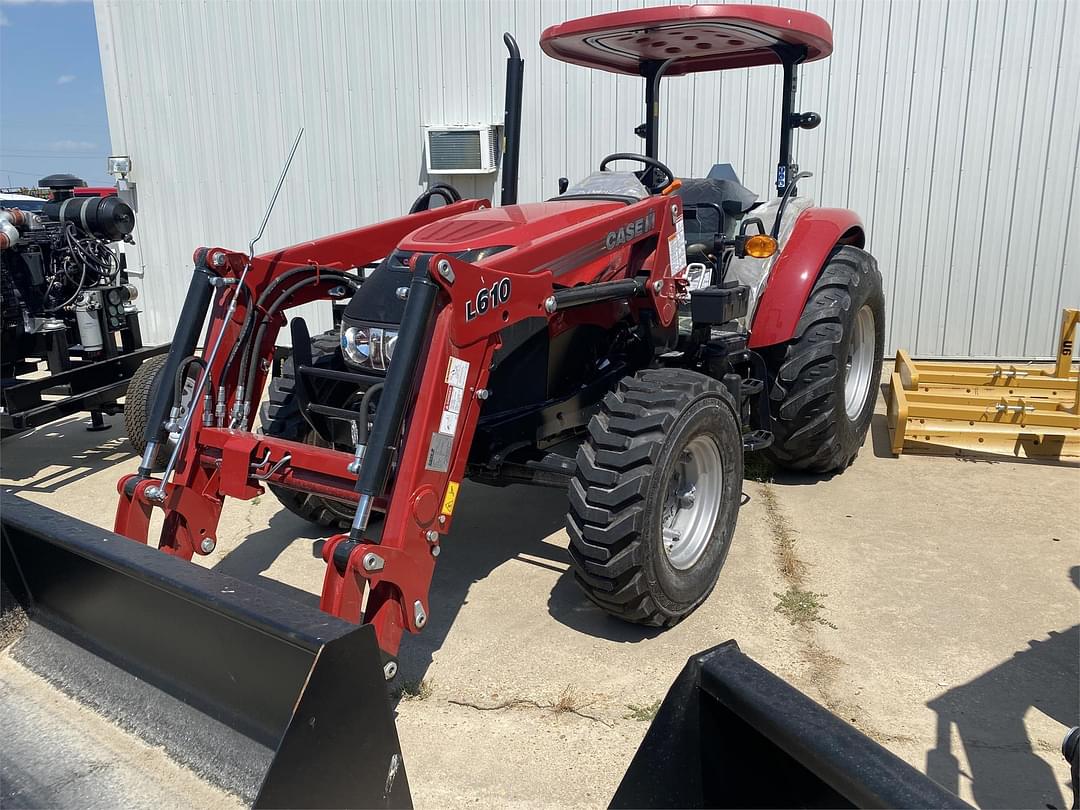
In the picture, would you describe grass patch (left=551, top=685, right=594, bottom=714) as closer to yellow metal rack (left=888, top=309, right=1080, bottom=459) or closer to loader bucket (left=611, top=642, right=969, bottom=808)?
loader bucket (left=611, top=642, right=969, bottom=808)

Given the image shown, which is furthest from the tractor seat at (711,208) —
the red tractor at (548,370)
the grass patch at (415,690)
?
the grass patch at (415,690)

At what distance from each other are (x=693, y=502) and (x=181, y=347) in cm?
199

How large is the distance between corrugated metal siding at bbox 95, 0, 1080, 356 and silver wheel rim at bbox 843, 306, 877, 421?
195 cm

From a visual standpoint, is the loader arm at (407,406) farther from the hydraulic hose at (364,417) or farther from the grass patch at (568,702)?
the grass patch at (568,702)

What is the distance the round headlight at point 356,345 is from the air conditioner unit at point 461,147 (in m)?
4.47

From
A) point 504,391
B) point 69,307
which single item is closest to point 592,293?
point 504,391

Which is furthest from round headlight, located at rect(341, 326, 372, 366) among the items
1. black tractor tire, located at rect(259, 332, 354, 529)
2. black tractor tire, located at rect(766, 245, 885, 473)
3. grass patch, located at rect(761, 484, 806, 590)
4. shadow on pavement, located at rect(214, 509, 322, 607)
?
black tractor tire, located at rect(766, 245, 885, 473)

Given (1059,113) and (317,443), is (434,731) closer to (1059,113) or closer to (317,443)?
(317,443)

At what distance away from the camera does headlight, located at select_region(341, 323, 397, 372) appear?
10.4 feet

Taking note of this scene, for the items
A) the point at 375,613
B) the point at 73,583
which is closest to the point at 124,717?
the point at 73,583

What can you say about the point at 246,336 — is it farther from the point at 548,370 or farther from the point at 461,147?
the point at 461,147

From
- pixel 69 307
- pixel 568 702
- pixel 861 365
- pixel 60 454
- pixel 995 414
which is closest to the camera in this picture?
pixel 568 702

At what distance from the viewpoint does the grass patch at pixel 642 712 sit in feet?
9.10

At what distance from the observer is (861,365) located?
5207 mm
